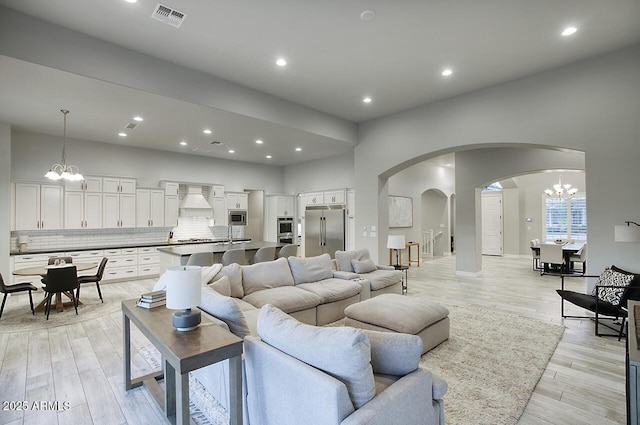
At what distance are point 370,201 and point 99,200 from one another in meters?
6.15

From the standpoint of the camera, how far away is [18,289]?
4512mm

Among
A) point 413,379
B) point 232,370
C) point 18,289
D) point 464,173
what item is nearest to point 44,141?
point 18,289

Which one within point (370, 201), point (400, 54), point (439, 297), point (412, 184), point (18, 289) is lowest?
point (439, 297)

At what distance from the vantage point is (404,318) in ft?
10.4

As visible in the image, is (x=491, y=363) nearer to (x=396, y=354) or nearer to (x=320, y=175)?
(x=396, y=354)

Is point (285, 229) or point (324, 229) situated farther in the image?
point (285, 229)

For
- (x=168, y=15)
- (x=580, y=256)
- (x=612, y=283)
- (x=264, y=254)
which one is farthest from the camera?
(x=580, y=256)

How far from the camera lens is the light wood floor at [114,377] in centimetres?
232

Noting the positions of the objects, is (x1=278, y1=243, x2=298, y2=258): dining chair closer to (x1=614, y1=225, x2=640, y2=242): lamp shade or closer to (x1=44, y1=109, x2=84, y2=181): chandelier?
(x1=44, y1=109, x2=84, y2=181): chandelier

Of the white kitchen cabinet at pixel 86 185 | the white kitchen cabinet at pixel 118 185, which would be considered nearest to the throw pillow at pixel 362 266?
the white kitchen cabinet at pixel 118 185

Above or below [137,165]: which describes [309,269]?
below

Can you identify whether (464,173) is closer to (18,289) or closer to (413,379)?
(413,379)

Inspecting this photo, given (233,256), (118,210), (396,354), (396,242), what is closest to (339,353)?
(396,354)

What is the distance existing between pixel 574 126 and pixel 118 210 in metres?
8.98
